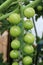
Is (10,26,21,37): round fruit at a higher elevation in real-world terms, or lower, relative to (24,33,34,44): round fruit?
higher

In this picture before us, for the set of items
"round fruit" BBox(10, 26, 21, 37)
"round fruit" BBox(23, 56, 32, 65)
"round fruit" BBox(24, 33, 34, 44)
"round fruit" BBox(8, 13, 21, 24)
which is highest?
"round fruit" BBox(8, 13, 21, 24)

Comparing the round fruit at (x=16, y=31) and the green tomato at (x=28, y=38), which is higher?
the round fruit at (x=16, y=31)

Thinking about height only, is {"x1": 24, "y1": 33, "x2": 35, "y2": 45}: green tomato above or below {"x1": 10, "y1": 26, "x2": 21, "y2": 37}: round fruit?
below

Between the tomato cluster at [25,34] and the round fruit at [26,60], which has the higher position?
the tomato cluster at [25,34]

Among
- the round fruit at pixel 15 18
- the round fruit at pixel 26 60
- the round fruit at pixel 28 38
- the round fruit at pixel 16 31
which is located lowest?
the round fruit at pixel 26 60

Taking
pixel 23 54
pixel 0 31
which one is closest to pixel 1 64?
pixel 0 31

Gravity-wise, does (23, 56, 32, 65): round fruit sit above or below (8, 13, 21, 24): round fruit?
below

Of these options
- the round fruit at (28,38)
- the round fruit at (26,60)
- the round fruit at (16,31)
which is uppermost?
the round fruit at (16,31)

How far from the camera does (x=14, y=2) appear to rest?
36 cm

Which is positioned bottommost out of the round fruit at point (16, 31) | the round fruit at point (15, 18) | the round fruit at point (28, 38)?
the round fruit at point (28, 38)

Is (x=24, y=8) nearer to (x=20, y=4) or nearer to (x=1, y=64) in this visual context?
(x=20, y=4)

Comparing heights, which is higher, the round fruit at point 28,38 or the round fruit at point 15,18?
the round fruit at point 15,18

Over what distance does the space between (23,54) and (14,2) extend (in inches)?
3.6

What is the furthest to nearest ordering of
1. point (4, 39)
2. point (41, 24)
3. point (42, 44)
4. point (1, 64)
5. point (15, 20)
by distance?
point (41, 24) < point (4, 39) < point (42, 44) < point (1, 64) < point (15, 20)
